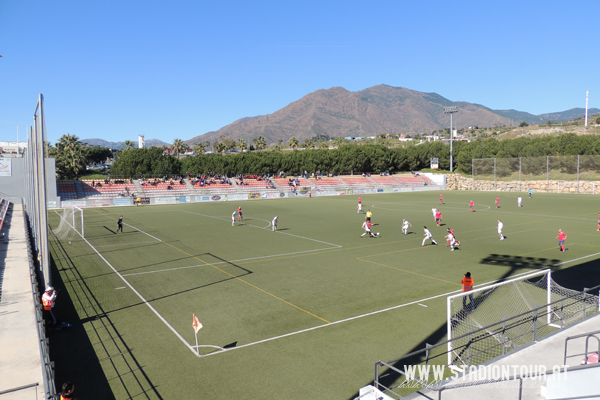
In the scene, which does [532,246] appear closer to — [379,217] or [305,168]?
[379,217]

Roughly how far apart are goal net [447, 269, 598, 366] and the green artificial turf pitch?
4.05 ft

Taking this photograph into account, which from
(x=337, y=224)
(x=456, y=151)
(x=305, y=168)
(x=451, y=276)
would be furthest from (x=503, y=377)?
(x=456, y=151)

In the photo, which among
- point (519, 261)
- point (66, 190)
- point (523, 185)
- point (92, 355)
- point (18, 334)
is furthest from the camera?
point (523, 185)

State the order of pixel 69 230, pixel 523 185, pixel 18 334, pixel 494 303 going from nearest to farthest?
pixel 18 334
pixel 494 303
pixel 69 230
pixel 523 185

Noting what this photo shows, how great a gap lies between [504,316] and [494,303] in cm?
60

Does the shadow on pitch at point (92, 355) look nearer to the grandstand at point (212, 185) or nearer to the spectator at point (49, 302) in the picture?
the spectator at point (49, 302)

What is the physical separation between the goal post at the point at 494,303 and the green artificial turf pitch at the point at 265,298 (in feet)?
3.68

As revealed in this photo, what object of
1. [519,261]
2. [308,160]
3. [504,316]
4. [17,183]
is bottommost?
[519,261]

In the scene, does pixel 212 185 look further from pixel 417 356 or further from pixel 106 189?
pixel 417 356

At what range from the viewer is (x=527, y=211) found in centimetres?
4656

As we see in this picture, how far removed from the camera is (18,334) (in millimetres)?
11367

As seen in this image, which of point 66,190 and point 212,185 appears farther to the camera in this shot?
point 212,185

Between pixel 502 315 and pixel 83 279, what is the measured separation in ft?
60.8

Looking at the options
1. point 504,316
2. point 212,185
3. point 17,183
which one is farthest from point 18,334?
point 212,185
